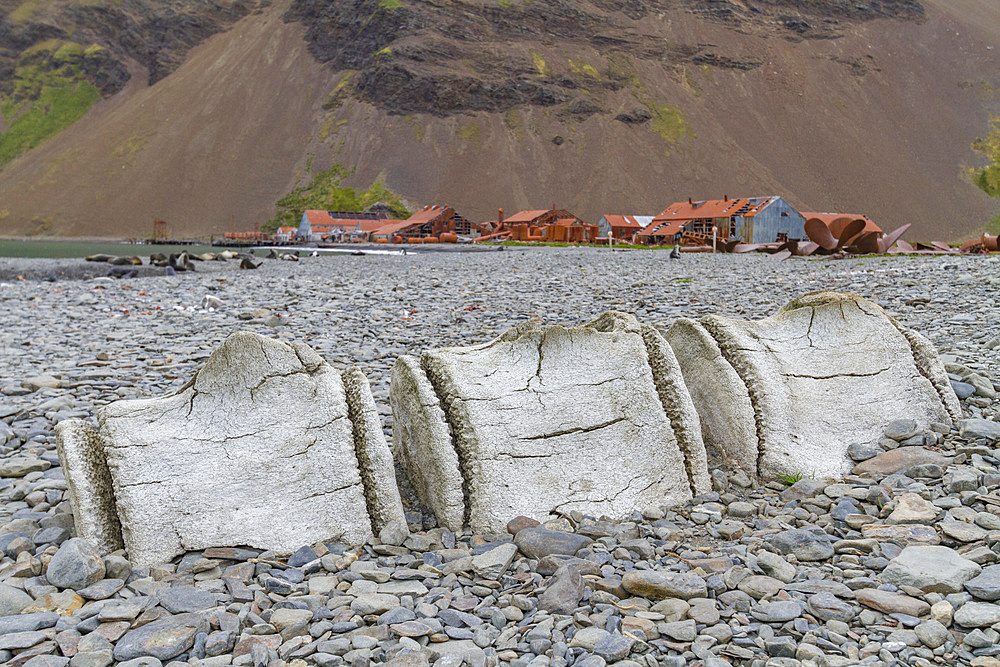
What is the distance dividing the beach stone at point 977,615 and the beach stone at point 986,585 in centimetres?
6

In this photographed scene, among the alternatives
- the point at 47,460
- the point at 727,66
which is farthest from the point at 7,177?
the point at 47,460

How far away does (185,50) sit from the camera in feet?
475

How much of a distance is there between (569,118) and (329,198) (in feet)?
131

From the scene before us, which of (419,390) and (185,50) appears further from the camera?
(185,50)

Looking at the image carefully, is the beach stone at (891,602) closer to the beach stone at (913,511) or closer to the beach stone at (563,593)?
the beach stone at (913,511)

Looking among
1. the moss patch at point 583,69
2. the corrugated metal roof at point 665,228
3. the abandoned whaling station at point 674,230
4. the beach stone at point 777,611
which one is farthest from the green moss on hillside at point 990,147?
the beach stone at point 777,611

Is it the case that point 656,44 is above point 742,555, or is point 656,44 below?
above

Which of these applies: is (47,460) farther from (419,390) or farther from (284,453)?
(419,390)

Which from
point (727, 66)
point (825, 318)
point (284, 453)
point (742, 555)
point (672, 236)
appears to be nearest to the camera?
point (742, 555)

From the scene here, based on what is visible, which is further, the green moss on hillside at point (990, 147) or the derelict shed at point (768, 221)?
the green moss on hillside at point (990, 147)

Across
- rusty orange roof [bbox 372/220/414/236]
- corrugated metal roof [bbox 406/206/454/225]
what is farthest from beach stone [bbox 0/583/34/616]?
rusty orange roof [bbox 372/220/414/236]

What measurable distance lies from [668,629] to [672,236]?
53.9 m

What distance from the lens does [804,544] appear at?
3.29m

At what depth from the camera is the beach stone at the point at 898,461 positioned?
4156 mm
